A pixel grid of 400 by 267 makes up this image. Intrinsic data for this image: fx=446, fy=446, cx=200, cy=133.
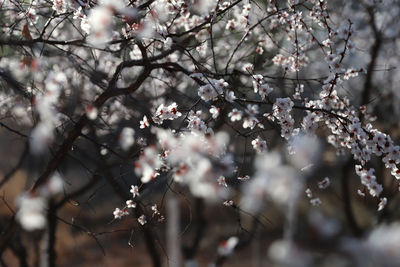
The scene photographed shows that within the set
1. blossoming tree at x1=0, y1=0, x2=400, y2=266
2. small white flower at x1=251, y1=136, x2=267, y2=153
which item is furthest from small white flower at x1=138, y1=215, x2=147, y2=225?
small white flower at x1=251, y1=136, x2=267, y2=153

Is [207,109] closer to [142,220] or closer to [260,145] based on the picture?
[260,145]

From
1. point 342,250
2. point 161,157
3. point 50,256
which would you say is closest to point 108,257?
point 50,256

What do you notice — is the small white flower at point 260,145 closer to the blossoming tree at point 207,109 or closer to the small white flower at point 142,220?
the blossoming tree at point 207,109

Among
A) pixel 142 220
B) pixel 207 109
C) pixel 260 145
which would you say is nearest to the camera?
pixel 260 145

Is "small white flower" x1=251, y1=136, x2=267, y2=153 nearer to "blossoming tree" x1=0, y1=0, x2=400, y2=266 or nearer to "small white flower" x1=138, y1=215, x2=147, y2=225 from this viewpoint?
"blossoming tree" x1=0, y1=0, x2=400, y2=266

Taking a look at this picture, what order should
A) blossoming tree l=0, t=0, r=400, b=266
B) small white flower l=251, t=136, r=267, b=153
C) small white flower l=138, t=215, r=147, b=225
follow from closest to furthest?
blossoming tree l=0, t=0, r=400, b=266
small white flower l=251, t=136, r=267, b=153
small white flower l=138, t=215, r=147, b=225

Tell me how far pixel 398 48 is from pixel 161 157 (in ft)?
16.8

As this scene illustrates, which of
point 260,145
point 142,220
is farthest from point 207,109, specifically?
point 142,220

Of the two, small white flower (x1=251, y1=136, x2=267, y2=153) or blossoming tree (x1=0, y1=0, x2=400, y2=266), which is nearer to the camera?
blossoming tree (x1=0, y1=0, x2=400, y2=266)

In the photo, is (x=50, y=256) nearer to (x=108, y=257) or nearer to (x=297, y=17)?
(x=297, y=17)

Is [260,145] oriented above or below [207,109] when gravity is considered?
below

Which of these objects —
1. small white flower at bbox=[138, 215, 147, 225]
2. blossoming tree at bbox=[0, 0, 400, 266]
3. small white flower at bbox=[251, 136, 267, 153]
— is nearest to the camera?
blossoming tree at bbox=[0, 0, 400, 266]

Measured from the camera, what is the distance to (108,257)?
45.9ft

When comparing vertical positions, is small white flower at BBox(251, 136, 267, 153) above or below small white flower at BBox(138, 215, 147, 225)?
above
